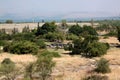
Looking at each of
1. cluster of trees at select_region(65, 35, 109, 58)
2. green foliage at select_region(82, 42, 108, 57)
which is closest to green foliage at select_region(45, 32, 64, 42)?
cluster of trees at select_region(65, 35, 109, 58)

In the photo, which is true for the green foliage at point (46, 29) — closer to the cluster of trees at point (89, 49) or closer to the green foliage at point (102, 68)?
the cluster of trees at point (89, 49)

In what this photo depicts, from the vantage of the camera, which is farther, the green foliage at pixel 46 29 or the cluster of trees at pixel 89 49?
the green foliage at pixel 46 29

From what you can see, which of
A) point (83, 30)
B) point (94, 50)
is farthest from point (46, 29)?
point (94, 50)

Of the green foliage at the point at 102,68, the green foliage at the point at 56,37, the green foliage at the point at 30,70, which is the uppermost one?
the green foliage at the point at 30,70

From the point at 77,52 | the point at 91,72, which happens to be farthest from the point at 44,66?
the point at 77,52

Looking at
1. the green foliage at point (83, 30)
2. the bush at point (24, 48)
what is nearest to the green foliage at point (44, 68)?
the bush at point (24, 48)

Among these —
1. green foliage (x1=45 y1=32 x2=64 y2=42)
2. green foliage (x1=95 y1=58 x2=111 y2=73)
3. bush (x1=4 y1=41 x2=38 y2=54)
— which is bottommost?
green foliage (x1=45 y1=32 x2=64 y2=42)

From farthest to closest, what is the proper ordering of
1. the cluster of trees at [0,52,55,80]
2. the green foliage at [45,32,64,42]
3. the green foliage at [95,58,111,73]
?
1. the green foliage at [45,32,64,42]
2. the green foliage at [95,58,111,73]
3. the cluster of trees at [0,52,55,80]

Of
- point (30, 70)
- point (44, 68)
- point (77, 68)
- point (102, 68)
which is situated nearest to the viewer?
point (44, 68)

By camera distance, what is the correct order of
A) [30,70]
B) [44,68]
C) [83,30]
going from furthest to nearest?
[83,30], [30,70], [44,68]

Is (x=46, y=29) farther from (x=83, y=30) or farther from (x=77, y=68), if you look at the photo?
(x=77, y=68)

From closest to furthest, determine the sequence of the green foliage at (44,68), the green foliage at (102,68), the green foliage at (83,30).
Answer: the green foliage at (44,68) < the green foliage at (102,68) < the green foliage at (83,30)

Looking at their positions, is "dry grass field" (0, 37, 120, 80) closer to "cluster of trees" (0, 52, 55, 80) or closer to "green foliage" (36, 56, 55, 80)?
"green foliage" (36, 56, 55, 80)

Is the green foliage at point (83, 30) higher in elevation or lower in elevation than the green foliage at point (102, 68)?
lower
